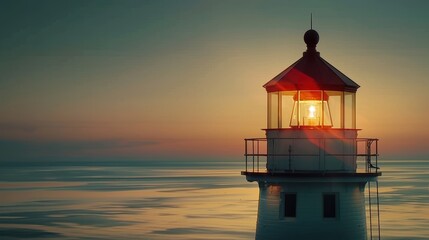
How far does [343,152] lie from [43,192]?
63.8 metres

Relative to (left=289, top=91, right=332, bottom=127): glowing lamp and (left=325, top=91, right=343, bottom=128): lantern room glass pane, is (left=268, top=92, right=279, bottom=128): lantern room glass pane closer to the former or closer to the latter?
(left=289, top=91, right=332, bottom=127): glowing lamp

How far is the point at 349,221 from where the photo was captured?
13352mm

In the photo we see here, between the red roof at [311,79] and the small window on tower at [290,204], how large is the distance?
1.88 m

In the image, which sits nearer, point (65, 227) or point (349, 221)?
point (349, 221)

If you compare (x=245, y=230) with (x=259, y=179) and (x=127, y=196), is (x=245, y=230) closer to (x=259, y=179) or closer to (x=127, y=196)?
(x=259, y=179)

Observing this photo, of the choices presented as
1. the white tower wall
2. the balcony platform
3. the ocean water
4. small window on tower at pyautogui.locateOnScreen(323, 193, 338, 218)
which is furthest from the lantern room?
the ocean water

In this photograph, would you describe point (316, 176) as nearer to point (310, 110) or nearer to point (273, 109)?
point (310, 110)

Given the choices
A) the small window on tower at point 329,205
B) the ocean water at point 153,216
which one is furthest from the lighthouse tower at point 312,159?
the ocean water at point 153,216

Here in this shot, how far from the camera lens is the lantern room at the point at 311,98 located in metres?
13.3

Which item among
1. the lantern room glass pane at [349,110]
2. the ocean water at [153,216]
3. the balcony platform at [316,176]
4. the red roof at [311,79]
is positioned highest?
the red roof at [311,79]

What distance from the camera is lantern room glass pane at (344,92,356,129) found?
1347cm

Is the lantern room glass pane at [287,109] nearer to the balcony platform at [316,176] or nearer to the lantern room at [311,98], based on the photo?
the lantern room at [311,98]

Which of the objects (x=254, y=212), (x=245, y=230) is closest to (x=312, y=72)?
(x=245, y=230)

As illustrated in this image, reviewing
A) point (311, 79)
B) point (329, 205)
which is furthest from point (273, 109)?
point (329, 205)
